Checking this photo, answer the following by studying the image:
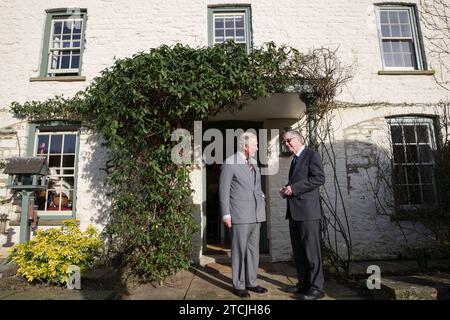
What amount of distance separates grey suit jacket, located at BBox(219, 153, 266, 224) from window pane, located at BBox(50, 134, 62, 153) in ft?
14.7

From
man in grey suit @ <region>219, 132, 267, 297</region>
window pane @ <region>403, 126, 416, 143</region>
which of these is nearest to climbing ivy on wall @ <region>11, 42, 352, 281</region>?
man in grey suit @ <region>219, 132, 267, 297</region>

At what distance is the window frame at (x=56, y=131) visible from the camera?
20.0 feet

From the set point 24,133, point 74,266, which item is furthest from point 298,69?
point 24,133

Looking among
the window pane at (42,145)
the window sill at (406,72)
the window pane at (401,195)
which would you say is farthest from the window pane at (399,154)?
the window pane at (42,145)

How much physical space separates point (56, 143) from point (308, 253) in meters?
5.84

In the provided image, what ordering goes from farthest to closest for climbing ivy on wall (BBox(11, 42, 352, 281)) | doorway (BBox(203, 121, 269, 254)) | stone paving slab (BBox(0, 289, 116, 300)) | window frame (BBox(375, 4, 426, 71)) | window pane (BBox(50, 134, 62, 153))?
window frame (BBox(375, 4, 426, 71))
window pane (BBox(50, 134, 62, 153))
doorway (BBox(203, 121, 269, 254))
climbing ivy on wall (BBox(11, 42, 352, 281))
stone paving slab (BBox(0, 289, 116, 300))

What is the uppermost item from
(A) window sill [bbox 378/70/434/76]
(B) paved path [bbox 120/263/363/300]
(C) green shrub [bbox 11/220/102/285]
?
(A) window sill [bbox 378/70/434/76]

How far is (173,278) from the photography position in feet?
15.5

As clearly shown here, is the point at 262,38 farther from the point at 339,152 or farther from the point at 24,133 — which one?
the point at 24,133

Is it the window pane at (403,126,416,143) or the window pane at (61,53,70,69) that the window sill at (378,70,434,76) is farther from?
the window pane at (61,53,70,69)

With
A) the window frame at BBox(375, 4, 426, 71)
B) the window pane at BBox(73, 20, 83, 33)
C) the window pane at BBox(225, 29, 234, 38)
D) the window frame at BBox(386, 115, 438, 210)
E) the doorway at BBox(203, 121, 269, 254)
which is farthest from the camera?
the window pane at BBox(73, 20, 83, 33)

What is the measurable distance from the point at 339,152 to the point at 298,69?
2.05 metres

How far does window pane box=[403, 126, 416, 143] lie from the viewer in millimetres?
6297

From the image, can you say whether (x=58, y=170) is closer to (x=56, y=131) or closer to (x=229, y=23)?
(x=56, y=131)
